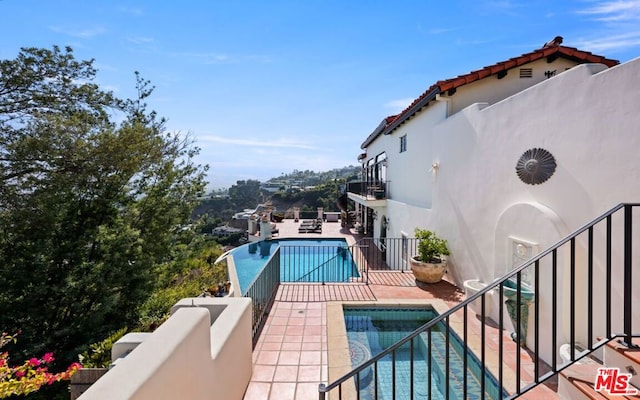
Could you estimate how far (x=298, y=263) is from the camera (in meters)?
14.7

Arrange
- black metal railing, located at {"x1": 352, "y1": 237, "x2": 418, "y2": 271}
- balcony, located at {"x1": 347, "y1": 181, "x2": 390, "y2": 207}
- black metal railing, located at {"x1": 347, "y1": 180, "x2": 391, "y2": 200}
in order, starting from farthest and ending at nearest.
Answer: black metal railing, located at {"x1": 347, "y1": 180, "x2": 391, "y2": 200} → balcony, located at {"x1": 347, "y1": 181, "x2": 390, "y2": 207} → black metal railing, located at {"x1": 352, "y1": 237, "x2": 418, "y2": 271}

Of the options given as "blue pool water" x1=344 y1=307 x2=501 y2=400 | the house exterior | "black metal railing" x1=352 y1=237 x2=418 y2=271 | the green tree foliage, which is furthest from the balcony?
the green tree foliage

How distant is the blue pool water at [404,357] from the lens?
414 cm

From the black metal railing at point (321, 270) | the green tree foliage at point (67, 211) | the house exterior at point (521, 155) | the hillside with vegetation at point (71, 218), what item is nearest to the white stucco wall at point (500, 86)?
the house exterior at point (521, 155)

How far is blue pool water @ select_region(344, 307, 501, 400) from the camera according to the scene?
414 cm

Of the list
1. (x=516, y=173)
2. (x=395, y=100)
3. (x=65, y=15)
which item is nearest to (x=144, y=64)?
(x=65, y=15)

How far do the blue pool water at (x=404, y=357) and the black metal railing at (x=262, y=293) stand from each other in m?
1.75

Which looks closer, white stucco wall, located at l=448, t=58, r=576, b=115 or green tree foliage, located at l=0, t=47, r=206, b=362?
green tree foliage, located at l=0, t=47, r=206, b=362

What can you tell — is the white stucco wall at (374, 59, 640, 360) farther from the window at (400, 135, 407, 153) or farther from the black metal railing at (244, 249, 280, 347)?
the black metal railing at (244, 249, 280, 347)

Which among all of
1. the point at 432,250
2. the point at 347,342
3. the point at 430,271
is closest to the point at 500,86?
the point at 432,250

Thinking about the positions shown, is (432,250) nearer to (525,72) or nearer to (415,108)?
(415,108)

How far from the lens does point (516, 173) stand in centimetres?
532

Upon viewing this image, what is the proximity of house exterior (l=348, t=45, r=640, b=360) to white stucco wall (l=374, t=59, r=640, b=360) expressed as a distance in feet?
0.05

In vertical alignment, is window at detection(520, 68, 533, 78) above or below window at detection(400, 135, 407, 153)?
above
